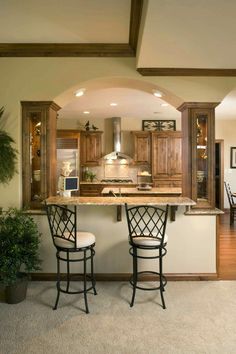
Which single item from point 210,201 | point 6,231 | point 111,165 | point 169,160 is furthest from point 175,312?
point 111,165

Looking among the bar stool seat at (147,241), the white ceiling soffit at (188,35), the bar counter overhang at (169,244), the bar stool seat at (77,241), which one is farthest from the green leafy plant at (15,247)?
the white ceiling soffit at (188,35)

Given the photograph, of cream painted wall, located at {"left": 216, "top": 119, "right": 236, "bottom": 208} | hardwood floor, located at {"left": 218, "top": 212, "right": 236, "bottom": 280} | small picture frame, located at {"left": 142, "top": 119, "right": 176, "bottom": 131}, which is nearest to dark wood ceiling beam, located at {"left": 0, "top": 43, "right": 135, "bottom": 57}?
hardwood floor, located at {"left": 218, "top": 212, "right": 236, "bottom": 280}

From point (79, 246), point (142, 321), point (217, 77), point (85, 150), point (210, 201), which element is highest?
point (217, 77)

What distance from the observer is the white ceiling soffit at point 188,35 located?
2004 millimetres

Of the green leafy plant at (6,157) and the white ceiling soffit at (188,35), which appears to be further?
the green leafy plant at (6,157)

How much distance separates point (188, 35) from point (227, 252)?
3541 mm

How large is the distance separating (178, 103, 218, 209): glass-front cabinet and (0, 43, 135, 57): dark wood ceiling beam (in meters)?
1.05

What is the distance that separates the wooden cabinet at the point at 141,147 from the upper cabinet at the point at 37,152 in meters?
4.20

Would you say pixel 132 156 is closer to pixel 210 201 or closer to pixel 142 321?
pixel 210 201

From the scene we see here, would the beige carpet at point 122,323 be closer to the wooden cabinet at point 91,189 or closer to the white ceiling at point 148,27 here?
the white ceiling at point 148,27

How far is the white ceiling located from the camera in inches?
81.7

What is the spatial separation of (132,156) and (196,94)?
4469mm

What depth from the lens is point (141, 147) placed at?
24.6 ft

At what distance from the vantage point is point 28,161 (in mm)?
3396
